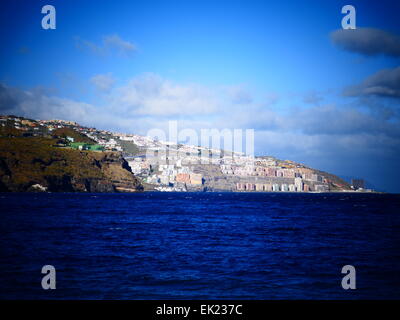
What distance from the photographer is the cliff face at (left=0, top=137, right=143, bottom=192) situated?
6486 inches

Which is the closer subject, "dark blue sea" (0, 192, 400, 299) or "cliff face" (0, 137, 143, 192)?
"dark blue sea" (0, 192, 400, 299)

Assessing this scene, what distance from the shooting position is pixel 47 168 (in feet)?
567

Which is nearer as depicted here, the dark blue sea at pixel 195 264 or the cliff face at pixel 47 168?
the dark blue sea at pixel 195 264

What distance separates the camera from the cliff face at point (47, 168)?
541ft

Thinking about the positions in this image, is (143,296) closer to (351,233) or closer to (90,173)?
(351,233)

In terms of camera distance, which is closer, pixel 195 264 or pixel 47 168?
pixel 195 264

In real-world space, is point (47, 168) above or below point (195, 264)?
above

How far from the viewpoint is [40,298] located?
1794 cm

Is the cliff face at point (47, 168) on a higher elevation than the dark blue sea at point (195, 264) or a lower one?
higher

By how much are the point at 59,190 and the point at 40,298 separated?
552ft

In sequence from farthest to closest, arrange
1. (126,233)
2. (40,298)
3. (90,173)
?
(90,173) < (126,233) < (40,298)
